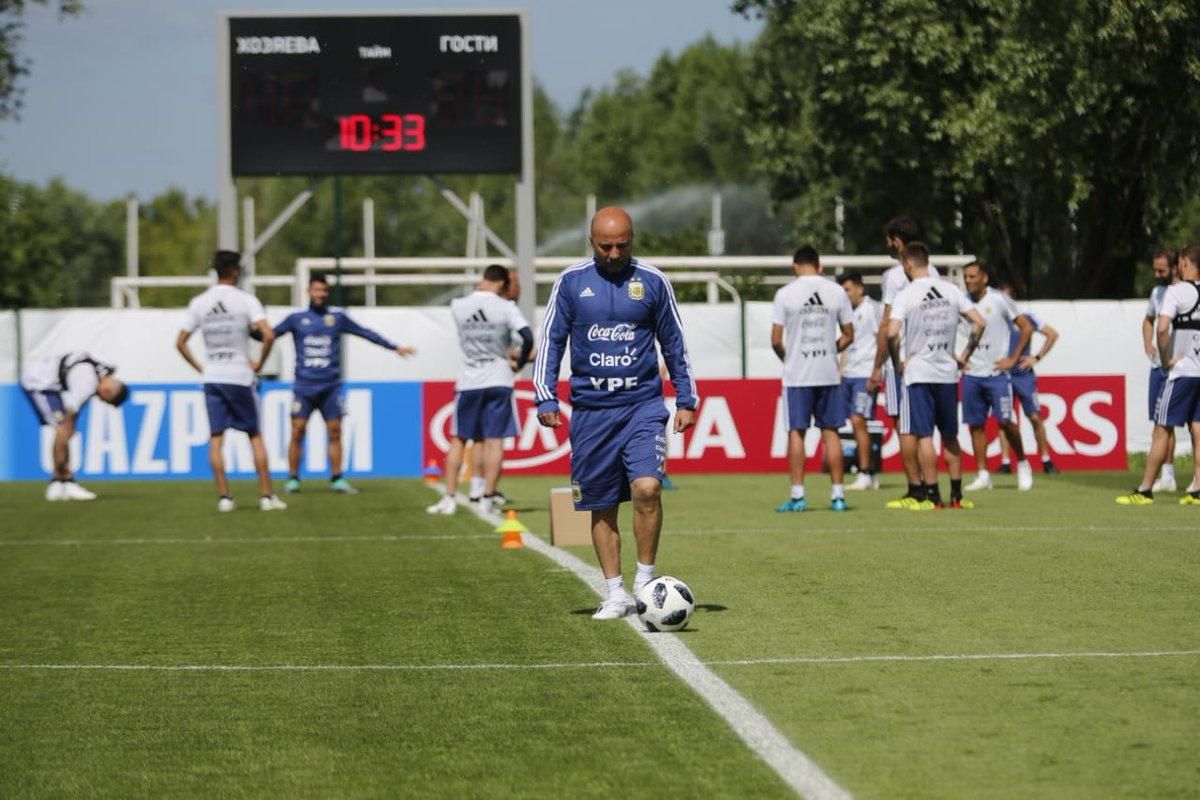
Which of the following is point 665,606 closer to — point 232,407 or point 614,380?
point 614,380

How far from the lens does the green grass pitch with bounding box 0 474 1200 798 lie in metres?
5.86

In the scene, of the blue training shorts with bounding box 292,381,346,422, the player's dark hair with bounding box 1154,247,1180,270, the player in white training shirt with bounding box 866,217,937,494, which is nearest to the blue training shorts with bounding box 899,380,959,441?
the player in white training shirt with bounding box 866,217,937,494

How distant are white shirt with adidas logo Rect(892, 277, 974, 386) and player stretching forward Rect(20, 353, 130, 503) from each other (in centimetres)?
785

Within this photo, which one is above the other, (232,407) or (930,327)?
(930,327)

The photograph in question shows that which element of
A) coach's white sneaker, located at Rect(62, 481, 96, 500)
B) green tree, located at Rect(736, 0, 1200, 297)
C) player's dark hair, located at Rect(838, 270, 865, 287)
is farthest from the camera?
green tree, located at Rect(736, 0, 1200, 297)

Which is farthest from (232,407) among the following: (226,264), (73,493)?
(73,493)

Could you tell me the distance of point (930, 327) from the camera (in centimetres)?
1562

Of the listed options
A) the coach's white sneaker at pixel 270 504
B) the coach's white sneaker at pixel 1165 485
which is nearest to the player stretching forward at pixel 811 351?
the coach's white sneaker at pixel 1165 485

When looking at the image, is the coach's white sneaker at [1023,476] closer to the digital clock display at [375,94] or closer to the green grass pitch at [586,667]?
the green grass pitch at [586,667]

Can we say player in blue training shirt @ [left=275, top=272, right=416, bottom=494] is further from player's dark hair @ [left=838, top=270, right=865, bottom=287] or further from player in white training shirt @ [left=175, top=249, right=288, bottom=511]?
player's dark hair @ [left=838, top=270, right=865, bottom=287]

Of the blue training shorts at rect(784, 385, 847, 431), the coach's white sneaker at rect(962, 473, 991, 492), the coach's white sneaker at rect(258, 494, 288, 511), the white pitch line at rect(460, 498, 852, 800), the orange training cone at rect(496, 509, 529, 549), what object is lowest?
the coach's white sneaker at rect(258, 494, 288, 511)

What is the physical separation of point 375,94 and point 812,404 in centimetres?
984

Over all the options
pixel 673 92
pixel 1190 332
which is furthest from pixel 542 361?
pixel 673 92

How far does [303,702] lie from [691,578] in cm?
418
